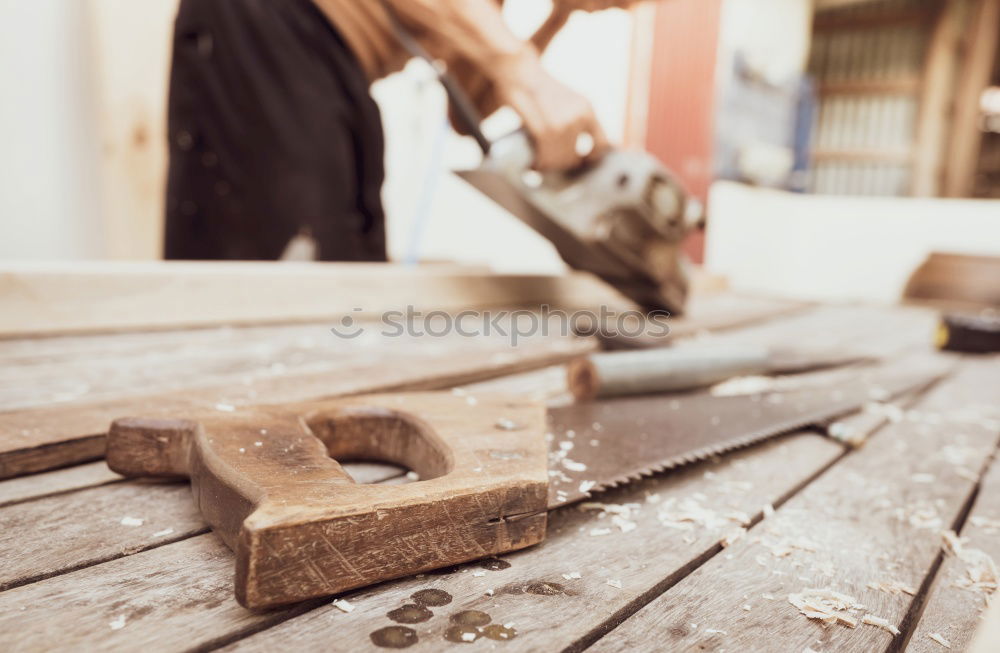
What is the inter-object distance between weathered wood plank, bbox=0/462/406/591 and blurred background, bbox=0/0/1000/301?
9.17 ft

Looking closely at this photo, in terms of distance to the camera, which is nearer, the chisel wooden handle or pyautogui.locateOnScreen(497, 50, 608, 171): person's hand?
the chisel wooden handle

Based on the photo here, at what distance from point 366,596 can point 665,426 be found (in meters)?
0.62

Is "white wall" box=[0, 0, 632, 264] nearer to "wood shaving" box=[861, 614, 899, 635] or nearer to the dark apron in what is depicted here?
the dark apron

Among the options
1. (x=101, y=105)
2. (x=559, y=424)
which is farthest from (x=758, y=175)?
(x=559, y=424)

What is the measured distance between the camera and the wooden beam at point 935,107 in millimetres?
9609

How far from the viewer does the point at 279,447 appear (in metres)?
0.70

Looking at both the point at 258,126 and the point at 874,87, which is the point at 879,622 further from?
the point at 874,87

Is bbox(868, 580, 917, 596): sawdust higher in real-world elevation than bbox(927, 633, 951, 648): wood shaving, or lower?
higher

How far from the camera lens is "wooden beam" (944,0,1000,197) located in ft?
27.6

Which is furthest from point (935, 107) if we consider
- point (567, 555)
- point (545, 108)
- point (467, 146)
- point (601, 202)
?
point (567, 555)

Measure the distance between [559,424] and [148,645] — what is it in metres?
0.62

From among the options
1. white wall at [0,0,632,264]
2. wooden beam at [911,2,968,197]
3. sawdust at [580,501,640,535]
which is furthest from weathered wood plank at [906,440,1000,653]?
wooden beam at [911,2,968,197]

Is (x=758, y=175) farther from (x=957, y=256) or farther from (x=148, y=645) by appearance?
(x=148, y=645)

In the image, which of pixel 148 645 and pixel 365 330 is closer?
pixel 148 645
